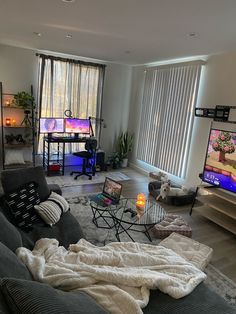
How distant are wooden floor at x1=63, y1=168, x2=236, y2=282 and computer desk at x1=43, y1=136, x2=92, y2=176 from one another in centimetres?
89

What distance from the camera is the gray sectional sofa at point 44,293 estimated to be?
924mm

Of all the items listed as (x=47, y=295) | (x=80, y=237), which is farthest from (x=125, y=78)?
(x=47, y=295)

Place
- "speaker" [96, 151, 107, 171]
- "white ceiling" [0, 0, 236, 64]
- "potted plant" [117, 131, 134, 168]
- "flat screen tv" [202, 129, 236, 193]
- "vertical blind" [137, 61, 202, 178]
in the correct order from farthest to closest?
"potted plant" [117, 131, 134, 168], "speaker" [96, 151, 107, 171], "vertical blind" [137, 61, 202, 178], "flat screen tv" [202, 129, 236, 193], "white ceiling" [0, 0, 236, 64]

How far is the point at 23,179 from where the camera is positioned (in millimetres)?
2447

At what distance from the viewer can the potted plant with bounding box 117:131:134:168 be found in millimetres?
5965

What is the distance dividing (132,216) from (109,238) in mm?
412

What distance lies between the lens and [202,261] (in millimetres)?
2400

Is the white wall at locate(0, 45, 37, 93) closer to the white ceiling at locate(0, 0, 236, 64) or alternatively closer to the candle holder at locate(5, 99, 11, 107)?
the candle holder at locate(5, 99, 11, 107)

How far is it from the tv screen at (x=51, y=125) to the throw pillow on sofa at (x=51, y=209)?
8.75 ft

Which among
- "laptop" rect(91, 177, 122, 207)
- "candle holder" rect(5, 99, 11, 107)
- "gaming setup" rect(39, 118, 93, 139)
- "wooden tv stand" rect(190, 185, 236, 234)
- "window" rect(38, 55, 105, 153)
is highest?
"window" rect(38, 55, 105, 153)

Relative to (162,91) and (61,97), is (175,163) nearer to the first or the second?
(162,91)

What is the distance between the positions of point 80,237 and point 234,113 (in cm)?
283

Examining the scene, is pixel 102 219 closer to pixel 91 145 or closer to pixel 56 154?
pixel 91 145

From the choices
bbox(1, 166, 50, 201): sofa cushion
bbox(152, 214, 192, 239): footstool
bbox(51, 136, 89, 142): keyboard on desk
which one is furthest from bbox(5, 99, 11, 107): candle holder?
bbox(152, 214, 192, 239): footstool
